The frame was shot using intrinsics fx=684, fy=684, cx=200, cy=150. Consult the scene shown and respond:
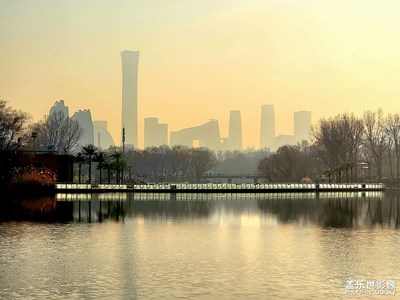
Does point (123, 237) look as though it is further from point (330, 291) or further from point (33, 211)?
point (33, 211)

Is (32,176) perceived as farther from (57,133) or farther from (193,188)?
(57,133)

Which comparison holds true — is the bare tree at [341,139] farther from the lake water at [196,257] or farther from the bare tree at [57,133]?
the lake water at [196,257]

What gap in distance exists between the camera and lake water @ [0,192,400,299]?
20.0 metres

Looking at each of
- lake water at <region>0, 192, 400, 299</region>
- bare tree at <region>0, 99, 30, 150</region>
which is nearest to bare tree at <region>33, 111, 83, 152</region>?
bare tree at <region>0, 99, 30, 150</region>

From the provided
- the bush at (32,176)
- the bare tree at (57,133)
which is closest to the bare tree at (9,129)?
the bush at (32,176)

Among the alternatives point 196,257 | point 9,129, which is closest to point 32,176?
point 9,129

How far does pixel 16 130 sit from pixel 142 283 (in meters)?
68.7

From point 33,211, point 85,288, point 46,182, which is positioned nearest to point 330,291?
→ point 85,288

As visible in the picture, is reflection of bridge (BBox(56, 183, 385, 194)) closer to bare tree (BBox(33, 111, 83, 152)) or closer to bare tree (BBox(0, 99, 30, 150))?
bare tree (BBox(0, 99, 30, 150))

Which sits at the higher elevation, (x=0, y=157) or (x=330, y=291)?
(x=0, y=157)

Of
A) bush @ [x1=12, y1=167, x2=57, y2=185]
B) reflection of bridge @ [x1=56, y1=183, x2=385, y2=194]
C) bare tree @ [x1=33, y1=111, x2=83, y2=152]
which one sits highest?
bare tree @ [x1=33, y1=111, x2=83, y2=152]

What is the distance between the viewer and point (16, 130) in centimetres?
8581

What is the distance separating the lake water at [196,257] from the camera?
19953 mm

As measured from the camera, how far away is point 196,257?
26.0 metres
